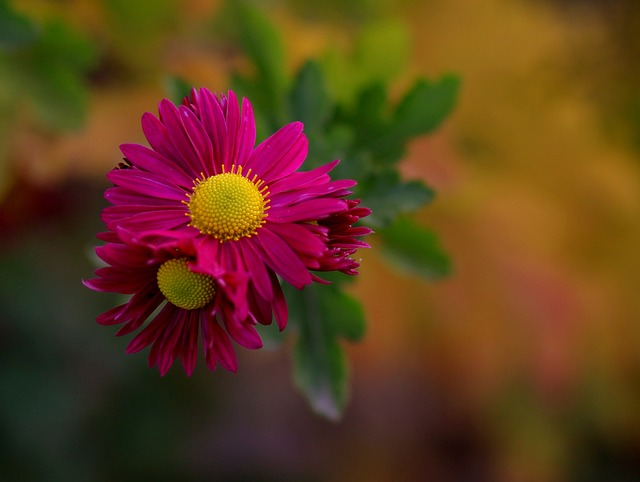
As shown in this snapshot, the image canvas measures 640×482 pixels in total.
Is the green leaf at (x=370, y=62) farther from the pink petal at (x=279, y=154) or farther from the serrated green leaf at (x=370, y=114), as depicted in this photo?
the pink petal at (x=279, y=154)

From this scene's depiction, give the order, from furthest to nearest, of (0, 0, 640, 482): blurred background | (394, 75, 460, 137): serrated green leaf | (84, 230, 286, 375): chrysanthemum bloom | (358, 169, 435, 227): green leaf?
1. (0, 0, 640, 482): blurred background
2. (394, 75, 460, 137): serrated green leaf
3. (358, 169, 435, 227): green leaf
4. (84, 230, 286, 375): chrysanthemum bloom

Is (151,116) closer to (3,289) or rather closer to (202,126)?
(202,126)

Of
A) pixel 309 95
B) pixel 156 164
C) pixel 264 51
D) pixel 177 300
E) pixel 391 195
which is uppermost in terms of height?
pixel 264 51

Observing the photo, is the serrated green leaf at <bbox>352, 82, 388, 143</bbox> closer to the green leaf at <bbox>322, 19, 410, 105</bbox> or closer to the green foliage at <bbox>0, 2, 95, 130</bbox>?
the green leaf at <bbox>322, 19, 410, 105</bbox>

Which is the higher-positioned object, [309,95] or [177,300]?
[309,95]

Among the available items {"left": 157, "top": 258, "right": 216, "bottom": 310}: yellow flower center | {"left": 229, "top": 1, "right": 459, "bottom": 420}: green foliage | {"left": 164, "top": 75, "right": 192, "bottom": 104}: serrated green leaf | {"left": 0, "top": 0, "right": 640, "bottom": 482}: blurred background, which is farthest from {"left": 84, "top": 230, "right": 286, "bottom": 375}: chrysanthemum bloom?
{"left": 0, "top": 0, "right": 640, "bottom": 482}: blurred background

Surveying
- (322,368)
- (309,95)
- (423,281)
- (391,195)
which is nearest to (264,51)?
(309,95)

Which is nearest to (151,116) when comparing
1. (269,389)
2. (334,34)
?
(334,34)

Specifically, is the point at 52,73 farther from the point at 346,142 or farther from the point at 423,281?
the point at 423,281
